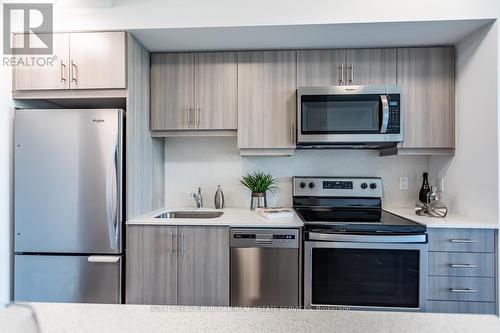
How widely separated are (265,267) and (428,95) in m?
1.82

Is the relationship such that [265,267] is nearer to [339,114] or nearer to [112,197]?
[112,197]

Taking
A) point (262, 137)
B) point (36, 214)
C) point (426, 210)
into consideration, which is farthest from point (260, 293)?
point (36, 214)

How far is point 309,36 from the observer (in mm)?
1989

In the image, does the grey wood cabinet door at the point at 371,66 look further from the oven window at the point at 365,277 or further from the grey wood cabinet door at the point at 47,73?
the grey wood cabinet door at the point at 47,73

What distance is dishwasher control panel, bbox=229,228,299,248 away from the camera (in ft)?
6.08

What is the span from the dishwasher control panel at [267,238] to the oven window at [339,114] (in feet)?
2.56

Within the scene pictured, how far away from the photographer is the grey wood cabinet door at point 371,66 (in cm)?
215

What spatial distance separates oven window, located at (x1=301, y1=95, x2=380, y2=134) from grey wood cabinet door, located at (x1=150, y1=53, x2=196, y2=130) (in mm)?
937

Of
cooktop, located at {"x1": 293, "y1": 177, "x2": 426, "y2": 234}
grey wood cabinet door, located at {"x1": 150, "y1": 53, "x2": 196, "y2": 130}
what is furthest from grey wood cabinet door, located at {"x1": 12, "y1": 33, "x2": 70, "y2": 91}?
cooktop, located at {"x1": 293, "y1": 177, "x2": 426, "y2": 234}

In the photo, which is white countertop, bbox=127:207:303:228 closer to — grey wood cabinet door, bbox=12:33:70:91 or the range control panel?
the range control panel

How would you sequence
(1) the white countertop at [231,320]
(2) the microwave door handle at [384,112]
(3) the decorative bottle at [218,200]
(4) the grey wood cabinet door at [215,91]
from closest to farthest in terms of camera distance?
(1) the white countertop at [231,320] < (2) the microwave door handle at [384,112] < (4) the grey wood cabinet door at [215,91] < (3) the decorative bottle at [218,200]

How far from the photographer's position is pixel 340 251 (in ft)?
5.99

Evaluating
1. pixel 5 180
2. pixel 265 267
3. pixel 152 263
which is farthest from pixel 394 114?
pixel 5 180

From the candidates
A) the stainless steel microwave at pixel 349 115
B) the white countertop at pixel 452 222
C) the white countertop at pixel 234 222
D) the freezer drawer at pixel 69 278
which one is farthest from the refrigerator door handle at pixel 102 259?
the white countertop at pixel 452 222
